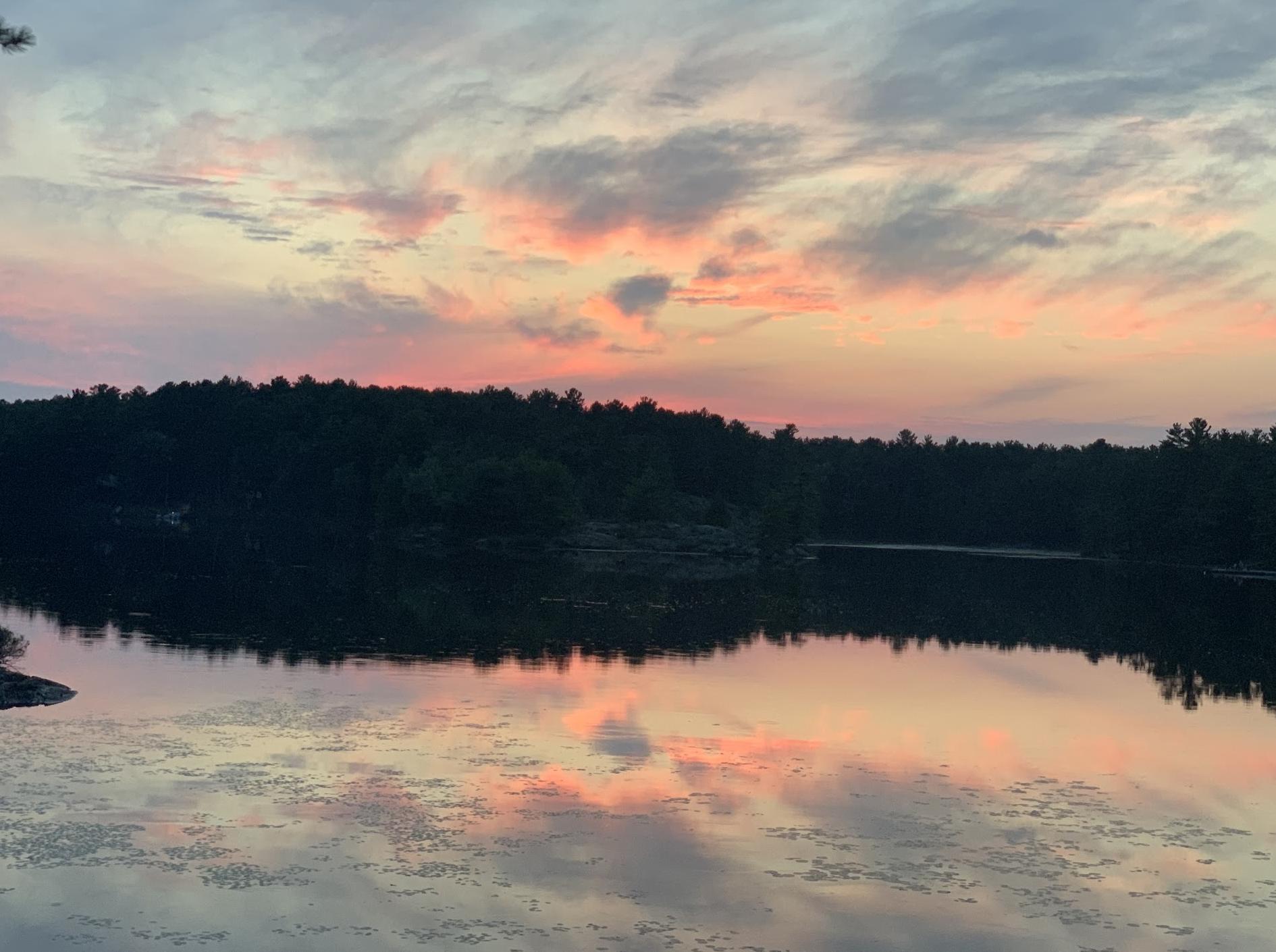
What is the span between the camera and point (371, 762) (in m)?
24.7

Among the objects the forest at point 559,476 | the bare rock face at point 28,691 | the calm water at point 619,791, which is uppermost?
the forest at point 559,476

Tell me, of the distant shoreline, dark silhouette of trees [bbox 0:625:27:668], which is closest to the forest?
the distant shoreline

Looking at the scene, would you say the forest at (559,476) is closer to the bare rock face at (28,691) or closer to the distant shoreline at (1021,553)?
the distant shoreline at (1021,553)

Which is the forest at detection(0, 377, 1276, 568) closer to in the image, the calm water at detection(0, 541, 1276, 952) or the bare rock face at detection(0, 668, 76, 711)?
the calm water at detection(0, 541, 1276, 952)

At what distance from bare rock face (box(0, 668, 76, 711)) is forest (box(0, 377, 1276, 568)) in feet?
290

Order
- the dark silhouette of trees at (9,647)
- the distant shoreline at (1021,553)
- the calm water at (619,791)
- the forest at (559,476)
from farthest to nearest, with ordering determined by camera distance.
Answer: the forest at (559,476) < the distant shoreline at (1021,553) < the dark silhouette of trees at (9,647) < the calm water at (619,791)

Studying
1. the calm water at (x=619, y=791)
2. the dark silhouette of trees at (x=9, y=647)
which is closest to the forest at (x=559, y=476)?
the calm water at (x=619, y=791)

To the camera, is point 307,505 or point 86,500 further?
point 86,500

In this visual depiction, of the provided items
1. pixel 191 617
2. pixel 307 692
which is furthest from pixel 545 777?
pixel 191 617

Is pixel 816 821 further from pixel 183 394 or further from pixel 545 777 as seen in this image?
pixel 183 394

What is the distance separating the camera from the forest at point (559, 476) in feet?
401

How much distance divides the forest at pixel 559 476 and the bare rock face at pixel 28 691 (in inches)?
3479

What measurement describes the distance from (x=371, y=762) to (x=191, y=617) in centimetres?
2698

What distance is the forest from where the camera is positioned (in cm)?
12219
